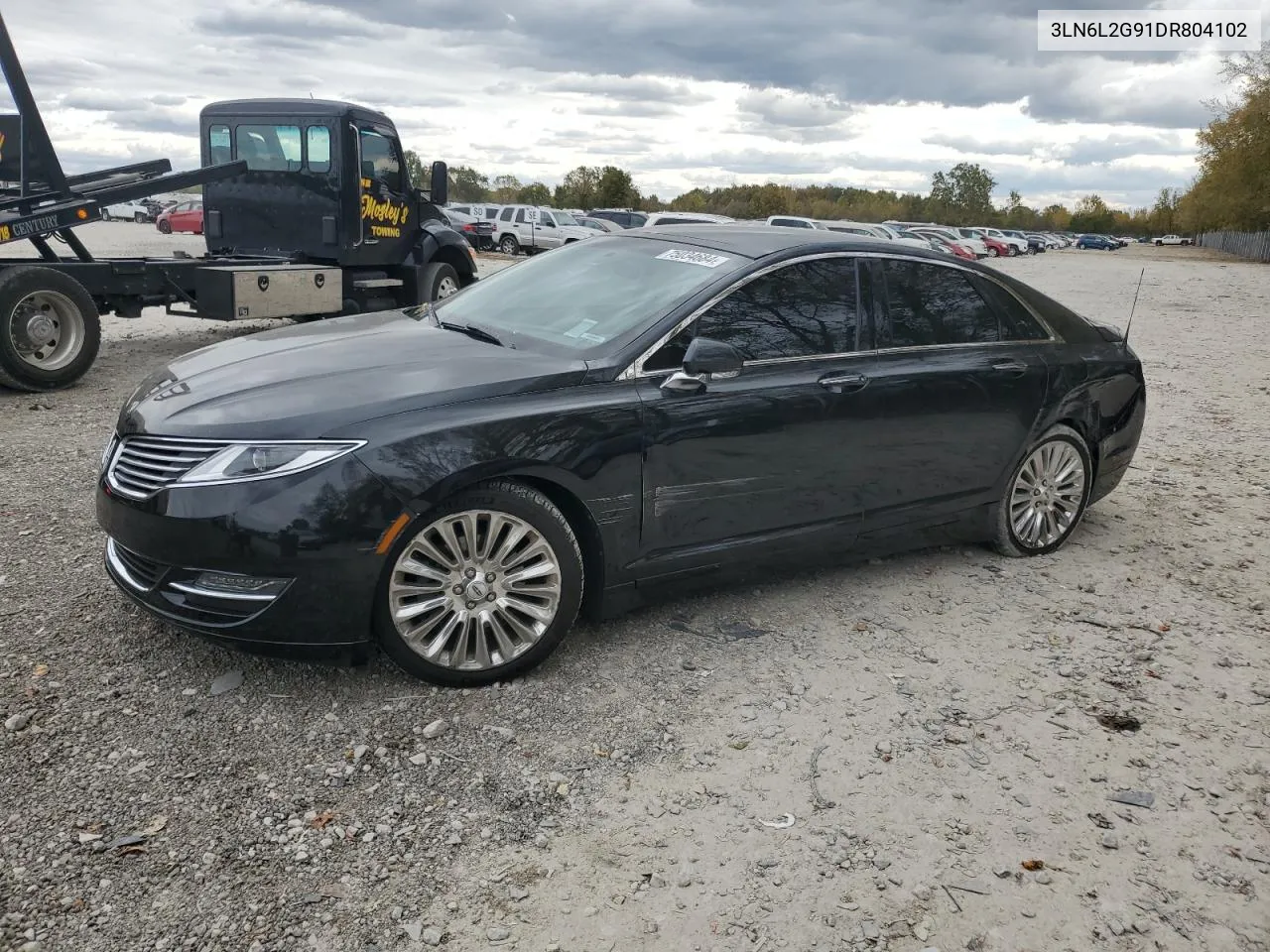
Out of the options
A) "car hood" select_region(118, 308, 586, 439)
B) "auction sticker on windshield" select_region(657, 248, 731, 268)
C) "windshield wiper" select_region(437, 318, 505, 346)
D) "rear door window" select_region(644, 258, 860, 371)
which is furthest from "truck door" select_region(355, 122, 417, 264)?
"rear door window" select_region(644, 258, 860, 371)

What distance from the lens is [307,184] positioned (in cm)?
1160

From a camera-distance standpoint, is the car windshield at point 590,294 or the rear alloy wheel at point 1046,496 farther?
the rear alloy wheel at point 1046,496

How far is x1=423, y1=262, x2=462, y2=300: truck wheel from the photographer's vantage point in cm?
1290

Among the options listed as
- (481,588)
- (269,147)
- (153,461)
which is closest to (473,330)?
(481,588)

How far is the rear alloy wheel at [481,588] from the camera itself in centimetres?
357

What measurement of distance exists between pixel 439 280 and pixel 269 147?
2538 millimetres

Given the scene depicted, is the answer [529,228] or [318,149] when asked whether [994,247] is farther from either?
[318,149]

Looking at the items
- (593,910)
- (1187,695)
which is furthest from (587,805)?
(1187,695)

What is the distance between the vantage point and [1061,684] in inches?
162

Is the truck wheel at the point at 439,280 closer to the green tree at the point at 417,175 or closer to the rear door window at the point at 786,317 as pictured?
the green tree at the point at 417,175

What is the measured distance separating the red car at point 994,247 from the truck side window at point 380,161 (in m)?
45.3

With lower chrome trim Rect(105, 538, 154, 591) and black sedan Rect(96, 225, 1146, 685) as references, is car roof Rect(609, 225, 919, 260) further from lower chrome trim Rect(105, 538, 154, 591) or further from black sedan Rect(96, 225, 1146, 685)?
lower chrome trim Rect(105, 538, 154, 591)

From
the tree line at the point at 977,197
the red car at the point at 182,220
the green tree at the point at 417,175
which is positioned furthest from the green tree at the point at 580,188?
the green tree at the point at 417,175

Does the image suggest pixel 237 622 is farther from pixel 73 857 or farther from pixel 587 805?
pixel 587 805
